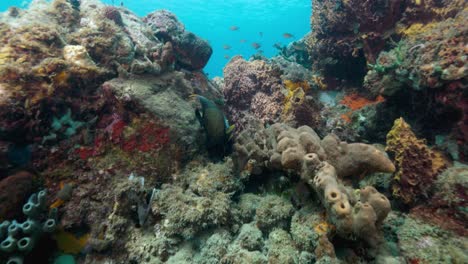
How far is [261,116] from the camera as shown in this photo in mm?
5492

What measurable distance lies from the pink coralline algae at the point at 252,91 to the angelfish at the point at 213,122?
67.8 inches

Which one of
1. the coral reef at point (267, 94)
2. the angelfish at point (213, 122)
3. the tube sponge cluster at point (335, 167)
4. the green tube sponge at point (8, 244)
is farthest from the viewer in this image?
the coral reef at point (267, 94)

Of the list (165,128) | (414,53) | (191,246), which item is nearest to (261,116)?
(165,128)

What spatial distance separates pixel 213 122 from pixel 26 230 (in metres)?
2.53

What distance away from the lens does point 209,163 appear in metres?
3.90

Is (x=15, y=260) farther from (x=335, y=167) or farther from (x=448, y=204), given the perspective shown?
(x=448, y=204)

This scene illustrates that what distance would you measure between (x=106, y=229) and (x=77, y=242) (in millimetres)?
418

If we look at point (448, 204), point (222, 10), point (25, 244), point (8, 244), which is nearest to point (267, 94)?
point (448, 204)

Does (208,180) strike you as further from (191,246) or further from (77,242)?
(77,242)

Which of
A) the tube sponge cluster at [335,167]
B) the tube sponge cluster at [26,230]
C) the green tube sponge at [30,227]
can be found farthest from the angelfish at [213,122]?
the green tube sponge at [30,227]

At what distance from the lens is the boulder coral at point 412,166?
286 cm

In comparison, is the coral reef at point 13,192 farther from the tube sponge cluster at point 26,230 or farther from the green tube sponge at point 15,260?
the green tube sponge at point 15,260

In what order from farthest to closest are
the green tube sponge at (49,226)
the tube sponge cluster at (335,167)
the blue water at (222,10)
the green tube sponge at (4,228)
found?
the blue water at (222,10) < the green tube sponge at (49,226) < the green tube sponge at (4,228) < the tube sponge cluster at (335,167)

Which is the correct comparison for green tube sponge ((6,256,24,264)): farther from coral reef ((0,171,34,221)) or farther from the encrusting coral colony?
coral reef ((0,171,34,221))
